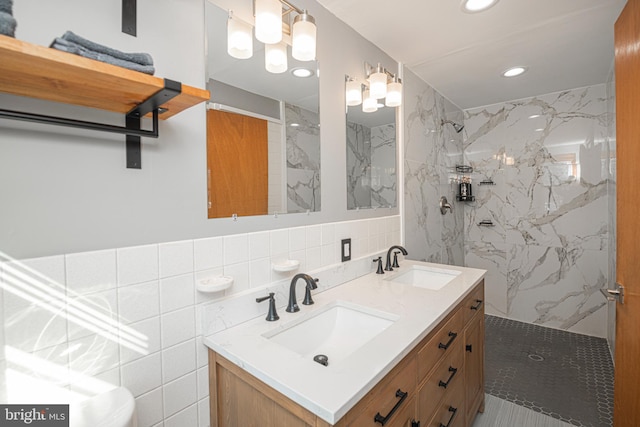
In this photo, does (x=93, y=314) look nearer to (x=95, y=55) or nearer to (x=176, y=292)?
(x=176, y=292)

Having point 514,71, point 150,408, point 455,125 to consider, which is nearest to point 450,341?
point 150,408

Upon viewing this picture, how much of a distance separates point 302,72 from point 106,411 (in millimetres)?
1498

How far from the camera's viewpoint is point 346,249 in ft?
5.69

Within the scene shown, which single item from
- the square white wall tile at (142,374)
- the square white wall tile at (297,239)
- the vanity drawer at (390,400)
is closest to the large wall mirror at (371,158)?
the square white wall tile at (297,239)

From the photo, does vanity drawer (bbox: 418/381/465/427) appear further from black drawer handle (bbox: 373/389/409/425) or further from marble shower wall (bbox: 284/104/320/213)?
marble shower wall (bbox: 284/104/320/213)

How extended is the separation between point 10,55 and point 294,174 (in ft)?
3.32

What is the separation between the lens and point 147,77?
0.72 m

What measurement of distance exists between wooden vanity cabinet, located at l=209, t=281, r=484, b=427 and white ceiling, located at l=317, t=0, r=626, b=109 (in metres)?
1.64

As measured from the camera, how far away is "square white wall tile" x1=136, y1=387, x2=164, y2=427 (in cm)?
92

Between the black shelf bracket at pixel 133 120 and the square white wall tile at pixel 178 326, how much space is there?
1.66ft

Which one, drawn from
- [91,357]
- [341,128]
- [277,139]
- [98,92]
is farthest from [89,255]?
[341,128]

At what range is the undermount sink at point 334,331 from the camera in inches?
46.6

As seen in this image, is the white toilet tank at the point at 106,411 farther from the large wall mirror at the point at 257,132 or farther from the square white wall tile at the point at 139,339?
the large wall mirror at the point at 257,132

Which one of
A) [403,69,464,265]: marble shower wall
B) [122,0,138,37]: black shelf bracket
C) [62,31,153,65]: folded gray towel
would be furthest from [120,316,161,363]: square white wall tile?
[403,69,464,265]: marble shower wall
